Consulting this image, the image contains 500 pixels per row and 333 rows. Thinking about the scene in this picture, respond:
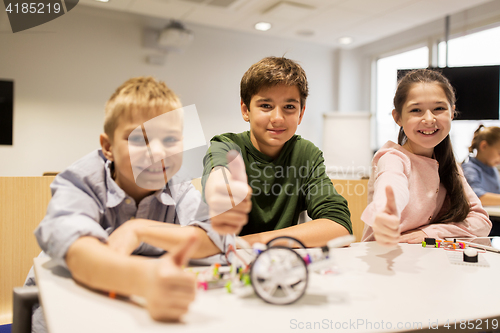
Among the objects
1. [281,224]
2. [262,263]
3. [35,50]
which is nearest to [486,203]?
[281,224]

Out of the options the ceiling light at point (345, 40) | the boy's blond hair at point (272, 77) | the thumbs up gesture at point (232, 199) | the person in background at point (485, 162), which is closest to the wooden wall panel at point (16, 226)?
the boy's blond hair at point (272, 77)

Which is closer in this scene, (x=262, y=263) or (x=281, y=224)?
(x=262, y=263)

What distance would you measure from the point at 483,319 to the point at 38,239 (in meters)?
0.66

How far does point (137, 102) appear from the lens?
2.05 ft

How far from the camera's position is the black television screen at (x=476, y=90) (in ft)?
6.56

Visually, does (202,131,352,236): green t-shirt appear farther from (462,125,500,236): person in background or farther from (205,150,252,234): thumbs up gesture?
(462,125,500,236): person in background

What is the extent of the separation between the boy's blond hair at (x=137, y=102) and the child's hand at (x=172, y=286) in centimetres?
32

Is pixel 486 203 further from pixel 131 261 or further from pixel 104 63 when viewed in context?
pixel 104 63

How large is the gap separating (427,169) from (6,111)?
4084mm

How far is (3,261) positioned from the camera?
121cm

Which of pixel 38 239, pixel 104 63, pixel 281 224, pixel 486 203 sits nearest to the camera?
pixel 38 239

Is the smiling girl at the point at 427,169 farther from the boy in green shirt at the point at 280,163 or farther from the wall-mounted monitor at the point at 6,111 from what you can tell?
the wall-mounted monitor at the point at 6,111

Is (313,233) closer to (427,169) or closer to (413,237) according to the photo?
(413,237)

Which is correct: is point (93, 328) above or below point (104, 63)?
below
